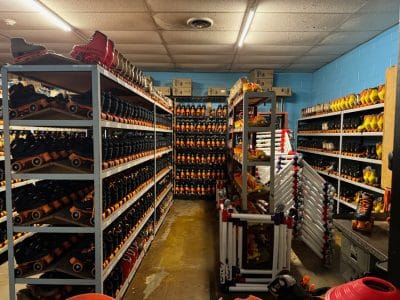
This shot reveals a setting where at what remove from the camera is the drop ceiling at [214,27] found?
12.4 ft

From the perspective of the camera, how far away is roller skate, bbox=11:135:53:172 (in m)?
2.06

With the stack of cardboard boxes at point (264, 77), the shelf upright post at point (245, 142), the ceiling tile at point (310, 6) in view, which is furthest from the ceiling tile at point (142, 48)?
the shelf upright post at point (245, 142)

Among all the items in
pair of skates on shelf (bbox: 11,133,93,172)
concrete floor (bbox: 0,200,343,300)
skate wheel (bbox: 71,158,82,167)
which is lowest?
concrete floor (bbox: 0,200,343,300)

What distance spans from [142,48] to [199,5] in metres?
2.34

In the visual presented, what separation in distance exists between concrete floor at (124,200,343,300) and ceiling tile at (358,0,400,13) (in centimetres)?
360

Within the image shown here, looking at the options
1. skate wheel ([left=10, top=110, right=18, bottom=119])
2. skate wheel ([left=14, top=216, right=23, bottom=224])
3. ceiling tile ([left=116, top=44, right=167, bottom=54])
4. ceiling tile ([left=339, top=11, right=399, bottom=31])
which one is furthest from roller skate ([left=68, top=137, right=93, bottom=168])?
ceiling tile ([left=339, top=11, right=399, bottom=31])

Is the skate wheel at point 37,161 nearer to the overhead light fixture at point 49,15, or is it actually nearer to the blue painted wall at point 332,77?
the overhead light fixture at point 49,15

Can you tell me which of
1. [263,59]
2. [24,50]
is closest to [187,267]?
[24,50]

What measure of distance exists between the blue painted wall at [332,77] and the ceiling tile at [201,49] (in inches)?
74.1

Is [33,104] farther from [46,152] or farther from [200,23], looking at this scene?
[200,23]

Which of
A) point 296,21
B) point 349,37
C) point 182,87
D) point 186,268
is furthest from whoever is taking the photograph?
point 182,87

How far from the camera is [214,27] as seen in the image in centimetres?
454

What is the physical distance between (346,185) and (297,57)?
10.1 feet

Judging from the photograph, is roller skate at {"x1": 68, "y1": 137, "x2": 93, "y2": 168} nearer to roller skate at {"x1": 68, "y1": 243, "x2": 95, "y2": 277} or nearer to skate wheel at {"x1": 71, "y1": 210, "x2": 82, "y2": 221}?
skate wheel at {"x1": 71, "y1": 210, "x2": 82, "y2": 221}
